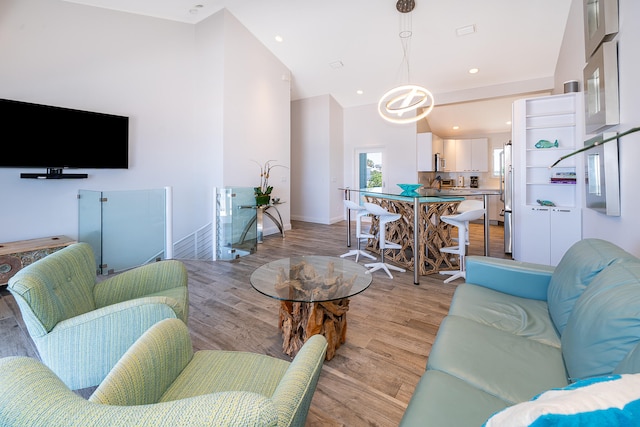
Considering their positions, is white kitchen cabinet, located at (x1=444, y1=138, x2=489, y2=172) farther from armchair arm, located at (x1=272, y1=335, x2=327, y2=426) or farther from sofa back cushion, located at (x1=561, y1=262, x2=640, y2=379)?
armchair arm, located at (x1=272, y1=335, x2=327, y2=426)

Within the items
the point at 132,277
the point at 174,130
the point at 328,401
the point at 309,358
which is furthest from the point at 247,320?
the point at 174,130

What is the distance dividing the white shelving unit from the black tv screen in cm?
579

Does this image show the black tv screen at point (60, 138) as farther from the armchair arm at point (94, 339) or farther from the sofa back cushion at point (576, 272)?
the sofa back cushion at point (576, 272)

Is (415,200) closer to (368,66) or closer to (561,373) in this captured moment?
(561,373)

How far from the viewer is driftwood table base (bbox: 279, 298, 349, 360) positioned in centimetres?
194

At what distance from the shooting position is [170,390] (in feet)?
3.44

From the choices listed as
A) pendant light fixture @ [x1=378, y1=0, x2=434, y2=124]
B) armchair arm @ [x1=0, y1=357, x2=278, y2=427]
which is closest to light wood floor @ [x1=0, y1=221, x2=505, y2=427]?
armchair arm @ [x1=0, y1=357, x2=278, y2=427]

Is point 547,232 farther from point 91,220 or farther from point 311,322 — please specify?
point 91,220

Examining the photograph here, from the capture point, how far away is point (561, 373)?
3.84 ft

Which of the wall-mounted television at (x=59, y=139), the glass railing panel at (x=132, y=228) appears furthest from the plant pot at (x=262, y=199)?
the wall-mounted television at (x=59, y=139)

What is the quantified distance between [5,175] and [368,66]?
6.05 m

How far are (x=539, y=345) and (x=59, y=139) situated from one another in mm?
5200

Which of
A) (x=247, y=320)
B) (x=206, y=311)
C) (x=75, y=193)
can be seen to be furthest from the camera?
(x=75, y=193)

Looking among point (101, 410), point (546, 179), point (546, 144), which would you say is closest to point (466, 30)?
point (546, 144)
